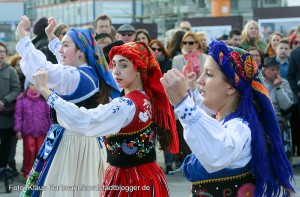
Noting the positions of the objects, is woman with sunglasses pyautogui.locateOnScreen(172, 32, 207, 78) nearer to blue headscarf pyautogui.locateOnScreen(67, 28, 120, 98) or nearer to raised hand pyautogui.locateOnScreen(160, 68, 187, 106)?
blue headscarf pyautogui.locateOnScreen(67, 28, 120, 98)

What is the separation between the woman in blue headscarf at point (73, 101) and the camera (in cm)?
564

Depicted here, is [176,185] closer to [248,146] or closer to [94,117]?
[94,117]

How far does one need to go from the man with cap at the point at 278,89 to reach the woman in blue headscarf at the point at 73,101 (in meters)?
4.45

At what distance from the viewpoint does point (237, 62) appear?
12.0 feet

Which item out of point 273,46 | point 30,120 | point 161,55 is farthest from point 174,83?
point 273,46

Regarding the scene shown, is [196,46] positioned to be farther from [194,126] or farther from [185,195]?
[194,126]

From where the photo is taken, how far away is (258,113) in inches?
145

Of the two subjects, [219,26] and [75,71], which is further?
[219,26]

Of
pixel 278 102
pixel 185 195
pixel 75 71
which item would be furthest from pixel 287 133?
pixel 75 71

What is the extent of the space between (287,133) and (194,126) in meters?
7.13

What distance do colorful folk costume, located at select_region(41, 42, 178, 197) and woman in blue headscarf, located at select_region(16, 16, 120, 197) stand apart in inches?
23.5

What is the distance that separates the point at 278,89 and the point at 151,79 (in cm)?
501

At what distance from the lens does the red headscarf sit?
5.17m

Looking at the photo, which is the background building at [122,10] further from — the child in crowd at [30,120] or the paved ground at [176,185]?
the paved ground at [176,185]
